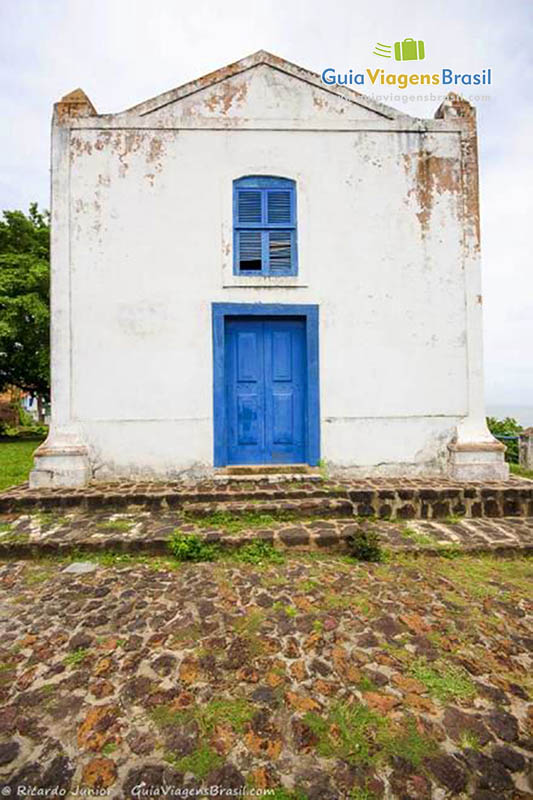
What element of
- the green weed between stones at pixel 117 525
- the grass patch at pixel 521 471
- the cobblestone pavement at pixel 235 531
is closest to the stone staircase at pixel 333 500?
the cobblestone pavement at pixel 235 531

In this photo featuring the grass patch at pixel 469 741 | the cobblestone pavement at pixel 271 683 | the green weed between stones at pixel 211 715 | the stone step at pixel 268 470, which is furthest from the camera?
the stone step at pixel 268 470

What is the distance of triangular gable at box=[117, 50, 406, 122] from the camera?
5879mm

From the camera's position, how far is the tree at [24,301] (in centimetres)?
1349

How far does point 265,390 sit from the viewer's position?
19.7 feet

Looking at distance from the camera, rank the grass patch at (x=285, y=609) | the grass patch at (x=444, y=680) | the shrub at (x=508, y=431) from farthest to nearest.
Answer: the shrub at (x=508, y=431)
the grass patch at (x=285, y=609)
the grass patch at (x=444, y=680)

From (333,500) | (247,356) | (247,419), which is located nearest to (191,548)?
(333,500)

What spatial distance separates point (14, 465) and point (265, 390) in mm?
6172

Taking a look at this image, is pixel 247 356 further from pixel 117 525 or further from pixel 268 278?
pixel 117 525

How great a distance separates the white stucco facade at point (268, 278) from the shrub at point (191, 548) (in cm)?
181

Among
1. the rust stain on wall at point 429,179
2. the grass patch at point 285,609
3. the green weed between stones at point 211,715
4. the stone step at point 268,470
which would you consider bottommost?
the green weed between stones at point 211,715

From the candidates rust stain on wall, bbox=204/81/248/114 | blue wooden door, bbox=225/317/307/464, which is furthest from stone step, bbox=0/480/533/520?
rust stain on wall, bbox=204/81/248/114

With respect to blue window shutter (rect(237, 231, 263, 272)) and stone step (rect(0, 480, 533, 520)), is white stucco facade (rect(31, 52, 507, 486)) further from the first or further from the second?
stone step (rect(0, 480, 533, 520))

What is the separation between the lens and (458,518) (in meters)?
4.97

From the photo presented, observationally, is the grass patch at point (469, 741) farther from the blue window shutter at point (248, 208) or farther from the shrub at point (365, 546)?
the blue window shutter at point (248, 208)
